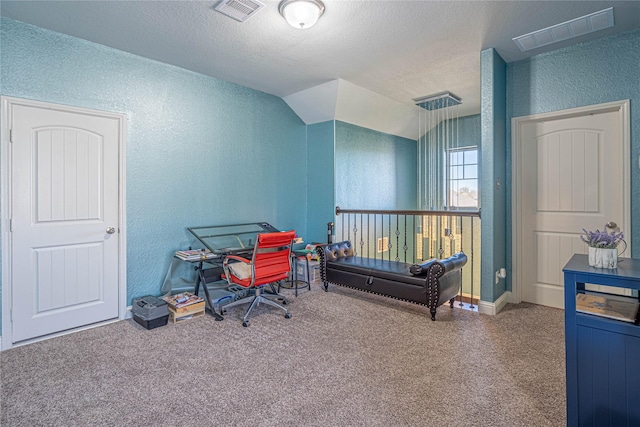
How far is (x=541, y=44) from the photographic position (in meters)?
3.25

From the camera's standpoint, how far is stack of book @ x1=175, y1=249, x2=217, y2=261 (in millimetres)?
3506

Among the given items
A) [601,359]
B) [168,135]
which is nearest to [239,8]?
[168,135]

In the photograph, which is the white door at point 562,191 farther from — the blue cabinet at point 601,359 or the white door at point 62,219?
the white door at point 62,219

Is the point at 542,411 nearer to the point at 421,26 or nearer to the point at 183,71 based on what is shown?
the point at 421,26

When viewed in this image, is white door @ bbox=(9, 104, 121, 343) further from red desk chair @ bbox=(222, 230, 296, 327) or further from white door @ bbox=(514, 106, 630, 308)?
white door @ bbox=(514, 106, 630, 308)

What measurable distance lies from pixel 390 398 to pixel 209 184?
3172 mm

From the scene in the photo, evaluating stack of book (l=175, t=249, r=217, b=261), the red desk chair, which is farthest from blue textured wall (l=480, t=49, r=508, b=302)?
stack of book (l=175, t=249, r=217, b=261)

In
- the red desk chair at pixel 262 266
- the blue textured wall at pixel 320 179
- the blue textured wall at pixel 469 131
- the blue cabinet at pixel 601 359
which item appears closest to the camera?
the blue cabinet at pixel 601 359

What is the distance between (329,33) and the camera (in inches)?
119

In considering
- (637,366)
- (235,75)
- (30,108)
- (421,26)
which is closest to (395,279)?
(637,366)

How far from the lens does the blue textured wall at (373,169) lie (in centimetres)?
516

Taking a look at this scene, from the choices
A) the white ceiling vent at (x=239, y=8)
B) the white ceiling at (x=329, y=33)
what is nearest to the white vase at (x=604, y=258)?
the white ceiling at (x=329, y=33)

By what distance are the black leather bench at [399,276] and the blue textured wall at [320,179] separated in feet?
2.67

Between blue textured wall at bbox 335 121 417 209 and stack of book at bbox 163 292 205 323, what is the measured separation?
2.52m
